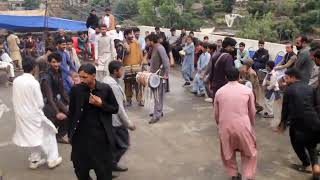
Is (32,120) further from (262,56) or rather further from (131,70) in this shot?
(262,56)

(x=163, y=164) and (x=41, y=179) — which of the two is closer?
(x=41, y=179)

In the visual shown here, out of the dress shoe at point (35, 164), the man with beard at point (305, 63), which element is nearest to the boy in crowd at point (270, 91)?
the man with beard at point (305, 63)

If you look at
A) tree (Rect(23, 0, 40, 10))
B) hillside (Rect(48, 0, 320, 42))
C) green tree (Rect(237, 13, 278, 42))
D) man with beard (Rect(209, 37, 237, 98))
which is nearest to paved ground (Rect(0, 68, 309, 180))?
man with beard (Rect(209, 37, 237, 98))

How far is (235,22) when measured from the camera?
110 feet

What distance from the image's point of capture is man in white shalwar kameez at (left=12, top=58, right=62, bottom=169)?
18.5 ft

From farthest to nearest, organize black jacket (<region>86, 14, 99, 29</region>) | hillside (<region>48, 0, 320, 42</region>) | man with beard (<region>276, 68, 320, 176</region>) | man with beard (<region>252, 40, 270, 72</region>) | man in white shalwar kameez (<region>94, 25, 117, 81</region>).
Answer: hillside (<region>48, 0, 320, 42</region>)
black jacket (<region>86, 14, 99, 29</region>)
man with beard (<region>252, 40, 270, 72</region>)
man in white shalwar kameez (<region>94, 25, 117, 81</region>)
man with beard (<region>276, 68, 320, 176</region>)

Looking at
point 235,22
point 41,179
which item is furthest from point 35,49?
point 235,22

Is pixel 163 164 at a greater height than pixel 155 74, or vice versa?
pixel 155 74

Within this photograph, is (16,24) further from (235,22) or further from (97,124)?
(97,124)

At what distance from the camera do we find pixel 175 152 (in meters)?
6.89

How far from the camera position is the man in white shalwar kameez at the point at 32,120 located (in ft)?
18.5

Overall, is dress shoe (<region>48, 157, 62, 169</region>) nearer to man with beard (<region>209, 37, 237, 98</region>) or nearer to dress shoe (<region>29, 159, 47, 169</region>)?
dress shoe (<region>29, 159, 47, 169</region>)

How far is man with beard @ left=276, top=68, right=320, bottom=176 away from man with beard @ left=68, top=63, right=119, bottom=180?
8.10 ft

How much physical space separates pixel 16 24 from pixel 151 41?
17856mm
